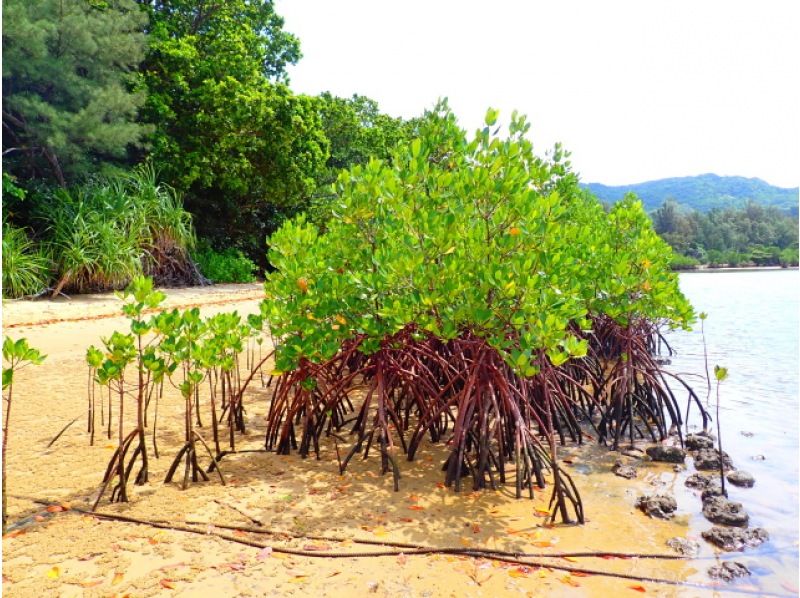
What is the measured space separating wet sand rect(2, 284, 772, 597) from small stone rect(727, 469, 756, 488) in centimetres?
43

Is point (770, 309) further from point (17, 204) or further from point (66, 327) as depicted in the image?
point (17, 204)

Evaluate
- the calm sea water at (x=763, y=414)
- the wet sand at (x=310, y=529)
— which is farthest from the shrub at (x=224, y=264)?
the calm sea water at (x=763, y=414)

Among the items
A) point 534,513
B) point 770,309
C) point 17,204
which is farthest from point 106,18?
point 770,309

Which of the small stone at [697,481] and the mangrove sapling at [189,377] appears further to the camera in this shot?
the small stone at [697,481]

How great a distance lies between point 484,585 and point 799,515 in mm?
2505

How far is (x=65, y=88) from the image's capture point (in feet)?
37.4

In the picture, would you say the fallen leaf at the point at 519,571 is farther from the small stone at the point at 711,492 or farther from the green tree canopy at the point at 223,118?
the green tree canopy at the point at 223,118

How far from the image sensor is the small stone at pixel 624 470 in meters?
4.07

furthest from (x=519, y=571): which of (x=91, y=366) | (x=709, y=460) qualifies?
(x=91, y=366)

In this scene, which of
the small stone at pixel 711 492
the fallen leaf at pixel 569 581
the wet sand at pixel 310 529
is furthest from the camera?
the small stone at pixel 711 492

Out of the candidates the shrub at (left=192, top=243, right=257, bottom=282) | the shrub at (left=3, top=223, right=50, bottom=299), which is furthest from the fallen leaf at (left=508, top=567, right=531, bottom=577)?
the shrub at (left=192, top=243, right=257, bottom=282)

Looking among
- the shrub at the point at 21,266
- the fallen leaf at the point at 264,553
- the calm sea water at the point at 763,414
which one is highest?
the shrub at the point at 21,266

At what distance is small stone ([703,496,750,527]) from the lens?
3.31 metres

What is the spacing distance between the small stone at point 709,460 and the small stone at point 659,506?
1.05 meters
